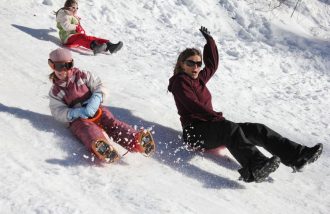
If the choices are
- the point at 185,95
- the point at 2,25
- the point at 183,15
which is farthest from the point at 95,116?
the point at 183,15

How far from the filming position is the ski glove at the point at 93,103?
429 centimetres

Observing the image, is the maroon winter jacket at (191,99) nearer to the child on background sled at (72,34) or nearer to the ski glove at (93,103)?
the ski glove at (93,103)

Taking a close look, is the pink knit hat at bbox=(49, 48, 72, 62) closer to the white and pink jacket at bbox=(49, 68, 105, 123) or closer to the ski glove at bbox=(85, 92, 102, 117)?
the white and pink jacket at bbox=(49, 68, 105, 123)

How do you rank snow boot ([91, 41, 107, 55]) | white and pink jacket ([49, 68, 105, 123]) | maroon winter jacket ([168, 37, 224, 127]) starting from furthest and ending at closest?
snow boot ([91, 41, 107, 55]), maroon winter jacket ([168, 37, 224, 127]), white and pink jacket ([49, 68, 105, 123])

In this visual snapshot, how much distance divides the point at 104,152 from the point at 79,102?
74 centimetres

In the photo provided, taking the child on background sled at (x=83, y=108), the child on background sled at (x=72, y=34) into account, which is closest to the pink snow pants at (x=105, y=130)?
the child on background sled at (x=83, y=108)

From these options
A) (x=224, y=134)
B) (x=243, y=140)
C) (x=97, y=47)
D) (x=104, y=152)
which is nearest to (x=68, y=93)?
(x=104, y=152)

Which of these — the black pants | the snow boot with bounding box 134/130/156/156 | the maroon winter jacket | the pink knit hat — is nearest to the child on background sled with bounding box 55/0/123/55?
the maroon winter jacket

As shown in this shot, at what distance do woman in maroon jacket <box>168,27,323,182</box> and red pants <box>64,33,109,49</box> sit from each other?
9.08 ft

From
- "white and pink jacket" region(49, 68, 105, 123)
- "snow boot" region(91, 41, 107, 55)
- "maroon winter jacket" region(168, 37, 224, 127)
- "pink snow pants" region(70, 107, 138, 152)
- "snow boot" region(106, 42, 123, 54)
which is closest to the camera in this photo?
"pink snow pants" region(70, 107, 138, 152)

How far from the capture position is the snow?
363cm

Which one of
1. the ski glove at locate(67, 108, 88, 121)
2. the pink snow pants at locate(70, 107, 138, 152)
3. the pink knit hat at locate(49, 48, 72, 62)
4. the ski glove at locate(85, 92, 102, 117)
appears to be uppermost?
the pink knit hat at locate(49, 48, 72, 62)

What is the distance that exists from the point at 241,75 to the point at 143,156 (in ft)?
12.6

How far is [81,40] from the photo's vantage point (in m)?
7.46
